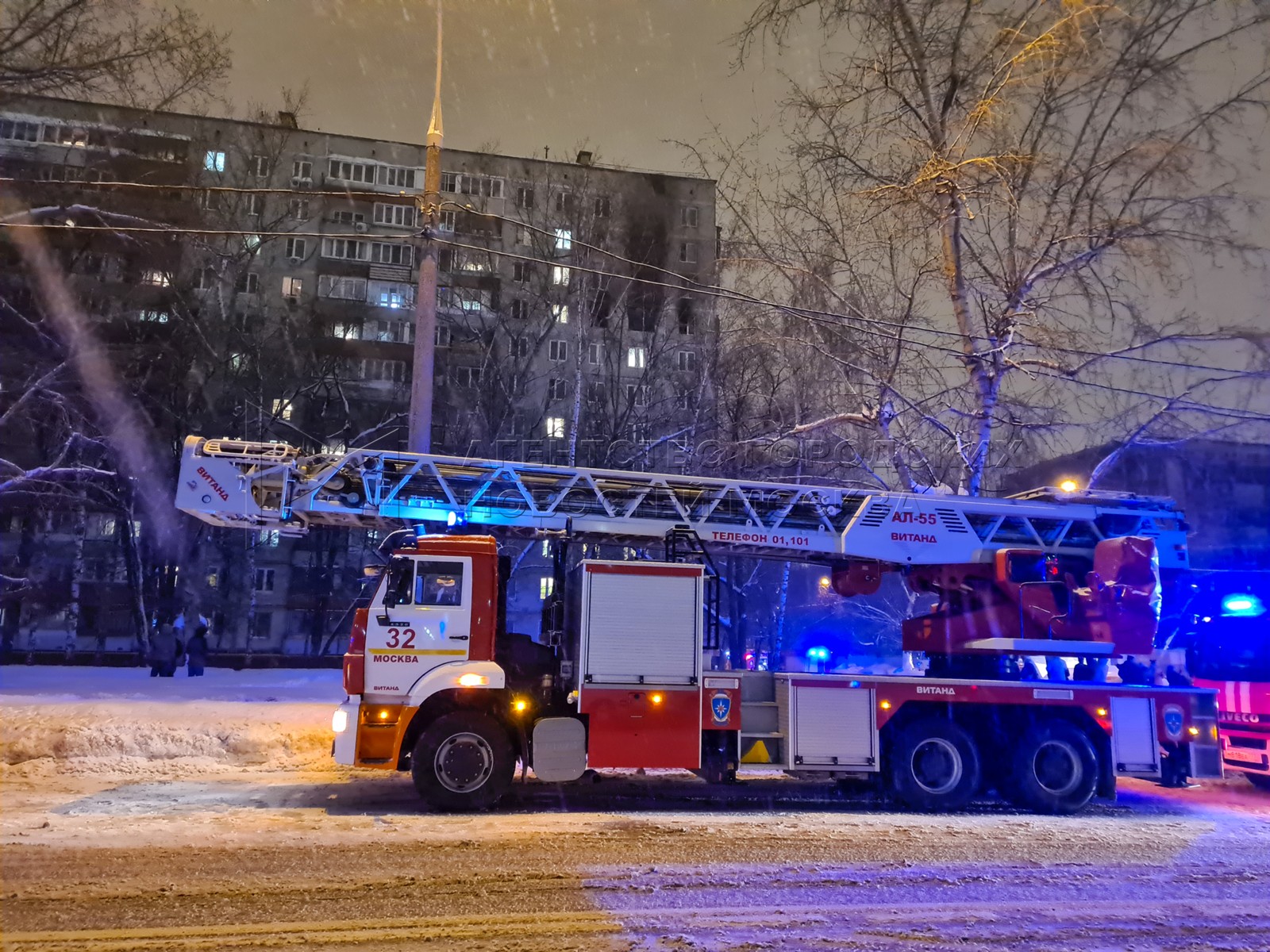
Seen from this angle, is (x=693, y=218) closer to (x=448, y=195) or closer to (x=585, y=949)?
(x=448, y=195)

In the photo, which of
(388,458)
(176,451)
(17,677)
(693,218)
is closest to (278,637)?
(176,451)

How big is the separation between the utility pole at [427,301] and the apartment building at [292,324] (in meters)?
Answer: 7.22

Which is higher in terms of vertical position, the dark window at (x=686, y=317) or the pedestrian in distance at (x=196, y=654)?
the dark window at (x=686, y=317)

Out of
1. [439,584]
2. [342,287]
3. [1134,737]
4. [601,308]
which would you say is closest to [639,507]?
[439,584]

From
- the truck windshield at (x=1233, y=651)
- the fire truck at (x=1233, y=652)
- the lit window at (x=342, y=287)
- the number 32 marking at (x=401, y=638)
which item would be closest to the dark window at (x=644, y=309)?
the lit window at (x=342, y=287)

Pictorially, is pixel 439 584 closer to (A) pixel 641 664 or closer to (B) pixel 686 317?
(A) pixel 641 664

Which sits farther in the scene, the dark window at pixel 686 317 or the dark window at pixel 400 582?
the dark window at pixel 686 317

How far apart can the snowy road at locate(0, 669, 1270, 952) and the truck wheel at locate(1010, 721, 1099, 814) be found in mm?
325

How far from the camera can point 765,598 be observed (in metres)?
34.4

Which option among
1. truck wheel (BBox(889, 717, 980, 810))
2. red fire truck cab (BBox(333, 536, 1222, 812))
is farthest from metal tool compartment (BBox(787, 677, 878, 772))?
truck wheel (BBox(889, 717, 980, 810))

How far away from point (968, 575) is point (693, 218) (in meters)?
33.9

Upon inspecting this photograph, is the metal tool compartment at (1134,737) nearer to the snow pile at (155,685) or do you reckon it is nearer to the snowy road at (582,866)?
the snowy road at (582,866)

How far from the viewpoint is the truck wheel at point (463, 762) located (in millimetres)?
9555

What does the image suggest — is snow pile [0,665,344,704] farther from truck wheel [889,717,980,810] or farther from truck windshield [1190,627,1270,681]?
truck windshield [1190,627,1270,681]
